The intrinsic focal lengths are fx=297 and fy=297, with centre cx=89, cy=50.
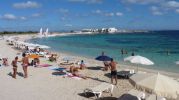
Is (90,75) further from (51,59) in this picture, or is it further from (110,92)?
(51,59)

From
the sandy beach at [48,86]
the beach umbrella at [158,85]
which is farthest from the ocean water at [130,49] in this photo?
the beach umbrella at [158,85]

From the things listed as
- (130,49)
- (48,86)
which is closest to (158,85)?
(48,86)

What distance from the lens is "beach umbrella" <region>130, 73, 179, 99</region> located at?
353 inches

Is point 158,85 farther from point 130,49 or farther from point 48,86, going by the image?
point 130,49

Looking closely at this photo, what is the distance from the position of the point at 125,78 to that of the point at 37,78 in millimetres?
5192

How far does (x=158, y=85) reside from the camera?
9.16 metres

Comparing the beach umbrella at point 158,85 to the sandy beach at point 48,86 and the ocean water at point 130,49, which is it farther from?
the ocean water at point 130,49

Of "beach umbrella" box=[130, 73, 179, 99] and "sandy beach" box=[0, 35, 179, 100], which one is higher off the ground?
"beach umbrella" box=[130, 73, 179, 99]

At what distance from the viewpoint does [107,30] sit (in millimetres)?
199125

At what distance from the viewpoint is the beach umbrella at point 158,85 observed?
353 inches

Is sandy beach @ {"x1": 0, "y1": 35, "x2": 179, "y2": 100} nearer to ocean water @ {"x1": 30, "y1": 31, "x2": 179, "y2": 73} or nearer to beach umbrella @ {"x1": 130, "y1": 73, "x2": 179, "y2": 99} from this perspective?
beach umbrella @ {"x1": 130, "y1": 73, "x2": 179, "y2": 99}

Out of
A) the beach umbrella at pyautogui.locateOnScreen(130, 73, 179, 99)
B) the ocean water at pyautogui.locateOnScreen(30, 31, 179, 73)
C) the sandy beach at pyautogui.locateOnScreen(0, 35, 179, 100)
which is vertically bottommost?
the ocean water at pyautogui.locateOnScreen(30, 31, 179, 73)

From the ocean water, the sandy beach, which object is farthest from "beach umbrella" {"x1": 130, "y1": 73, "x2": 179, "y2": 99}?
the ocean water

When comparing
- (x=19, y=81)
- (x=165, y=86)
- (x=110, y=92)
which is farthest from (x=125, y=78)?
(x=165, y=86)
